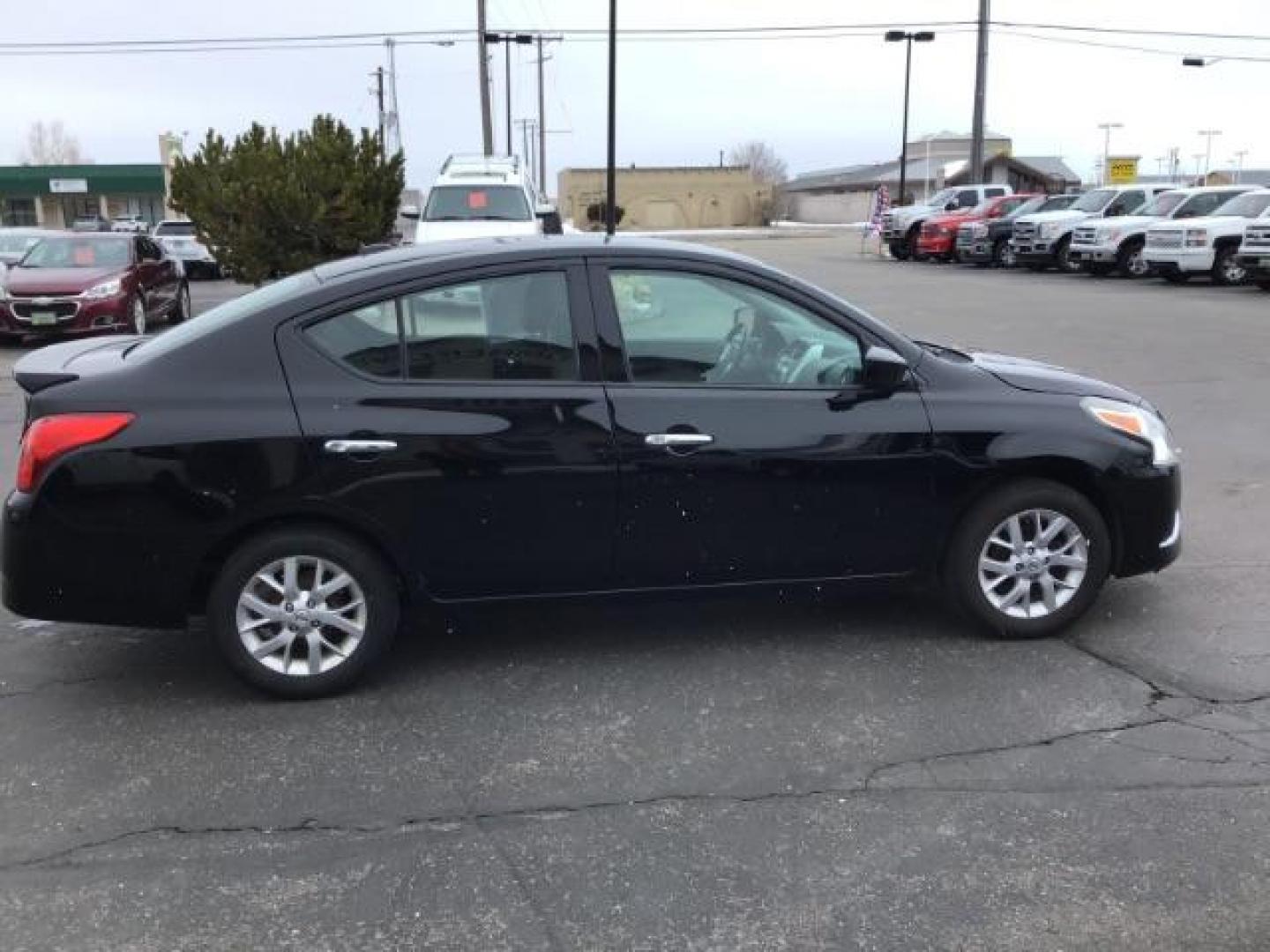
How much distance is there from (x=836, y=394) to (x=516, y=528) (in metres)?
1.34

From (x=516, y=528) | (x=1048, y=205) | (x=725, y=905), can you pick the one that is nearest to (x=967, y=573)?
(x=516, y=528)

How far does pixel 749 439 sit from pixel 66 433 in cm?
242

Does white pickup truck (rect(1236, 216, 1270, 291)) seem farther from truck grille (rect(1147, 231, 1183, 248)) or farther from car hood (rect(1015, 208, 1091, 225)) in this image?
car hood (rect(1015, 208, 1091, 225))

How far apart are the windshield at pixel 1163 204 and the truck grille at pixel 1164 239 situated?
1507 millimetres

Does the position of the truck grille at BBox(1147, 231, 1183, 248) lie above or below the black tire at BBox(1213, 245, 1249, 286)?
above

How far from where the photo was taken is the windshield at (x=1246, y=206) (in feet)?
70.2

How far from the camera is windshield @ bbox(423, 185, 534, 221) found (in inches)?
683

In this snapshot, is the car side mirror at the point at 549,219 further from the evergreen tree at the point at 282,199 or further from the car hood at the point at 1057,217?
the car hood at the point at 1057,217

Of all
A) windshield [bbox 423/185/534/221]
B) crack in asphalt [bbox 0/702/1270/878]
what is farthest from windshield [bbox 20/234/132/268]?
crack in asphalt [bbox 0/702/1270/878]

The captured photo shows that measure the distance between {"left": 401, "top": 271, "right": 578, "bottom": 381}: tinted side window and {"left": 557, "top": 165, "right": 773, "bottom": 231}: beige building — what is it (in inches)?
3264

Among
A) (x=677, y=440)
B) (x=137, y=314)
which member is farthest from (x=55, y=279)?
(x=677, y=440)

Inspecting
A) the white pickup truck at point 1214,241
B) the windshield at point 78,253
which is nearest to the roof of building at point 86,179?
the windshield at point 78,253

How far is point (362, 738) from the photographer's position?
4031 millimetres

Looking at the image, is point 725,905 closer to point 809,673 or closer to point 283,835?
point 283,835
